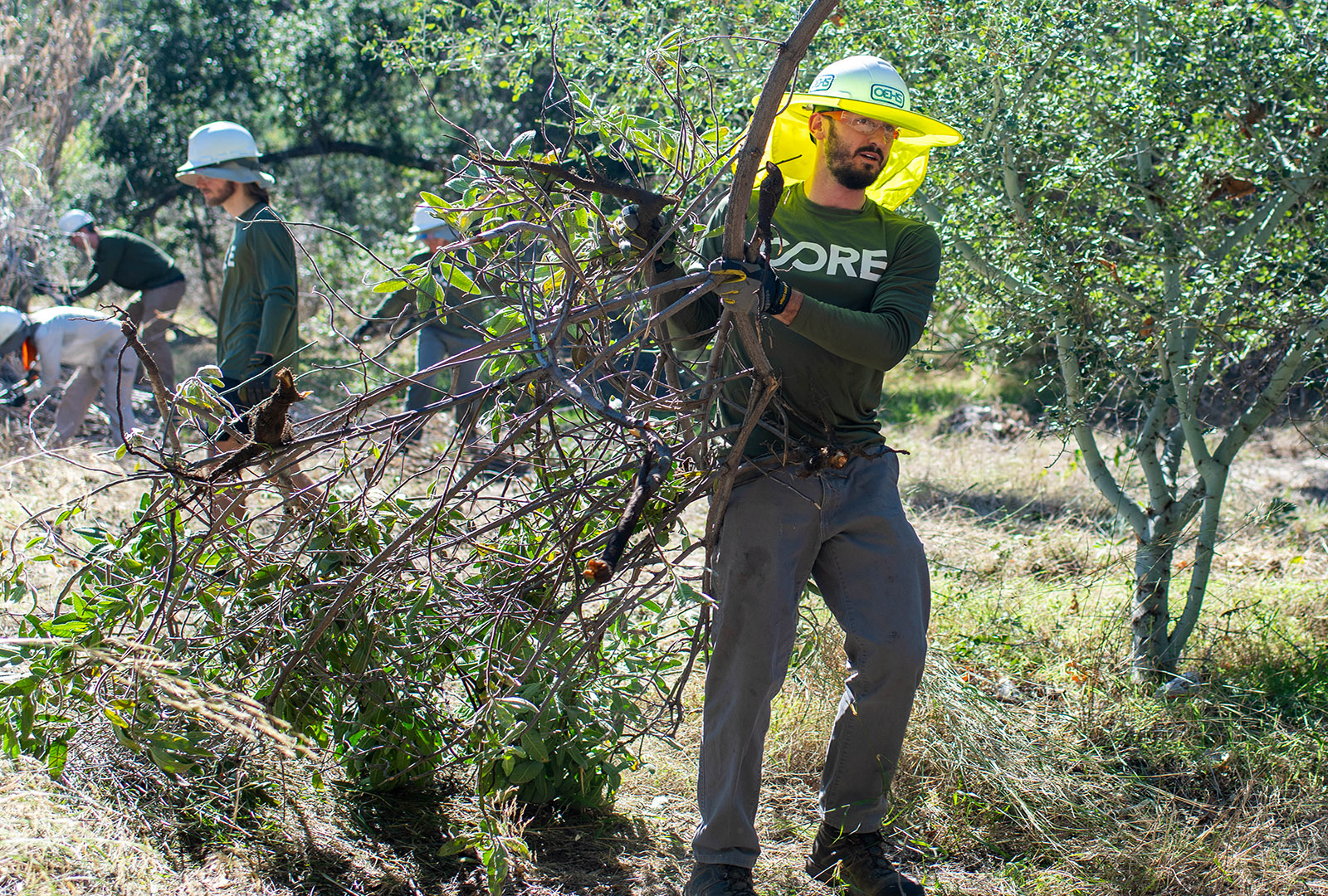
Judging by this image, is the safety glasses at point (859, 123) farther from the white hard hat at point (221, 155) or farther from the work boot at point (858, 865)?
the white hard hat at point (221, 155)

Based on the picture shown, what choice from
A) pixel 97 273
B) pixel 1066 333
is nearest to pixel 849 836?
pixel 1066 333

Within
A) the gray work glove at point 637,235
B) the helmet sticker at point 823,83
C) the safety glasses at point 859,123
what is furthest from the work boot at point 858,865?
the helmet sticker at point 823,83

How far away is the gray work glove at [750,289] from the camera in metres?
2.07

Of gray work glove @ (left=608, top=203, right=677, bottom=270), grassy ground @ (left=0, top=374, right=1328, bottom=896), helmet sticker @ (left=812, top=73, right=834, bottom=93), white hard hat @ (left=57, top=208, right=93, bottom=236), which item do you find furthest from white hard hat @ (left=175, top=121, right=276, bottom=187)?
white hard hat @ (left=57, top=208, right=93, bottom=236)

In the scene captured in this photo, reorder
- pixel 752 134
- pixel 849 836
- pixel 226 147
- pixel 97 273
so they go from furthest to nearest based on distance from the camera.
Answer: pixel 97 273, pixel 226 147, pixel 849 836, pixel 752 134

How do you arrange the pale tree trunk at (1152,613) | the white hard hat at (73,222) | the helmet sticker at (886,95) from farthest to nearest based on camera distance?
the white hard hat at (73,222)
the pale tree trunk at (1152,613)
the helmet sticker at (886,95)

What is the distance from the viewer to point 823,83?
2555mm

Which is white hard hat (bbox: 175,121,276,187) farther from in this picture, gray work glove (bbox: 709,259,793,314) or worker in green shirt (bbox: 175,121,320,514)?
gray work glove (bbox: 709,259,793,314)

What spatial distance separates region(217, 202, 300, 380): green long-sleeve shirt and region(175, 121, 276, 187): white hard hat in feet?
0.57

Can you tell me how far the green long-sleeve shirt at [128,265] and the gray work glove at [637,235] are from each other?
18.3 feet

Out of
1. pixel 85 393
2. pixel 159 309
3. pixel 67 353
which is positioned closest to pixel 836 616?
pixel 85 393

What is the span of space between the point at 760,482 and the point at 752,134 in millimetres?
870

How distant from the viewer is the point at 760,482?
2533mm

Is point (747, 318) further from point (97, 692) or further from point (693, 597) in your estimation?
point (97, 692)
